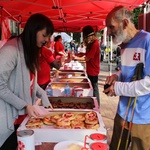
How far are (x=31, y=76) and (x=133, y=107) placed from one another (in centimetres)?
97

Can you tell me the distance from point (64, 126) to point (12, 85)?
0.54m

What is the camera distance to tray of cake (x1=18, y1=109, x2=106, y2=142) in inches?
60.2

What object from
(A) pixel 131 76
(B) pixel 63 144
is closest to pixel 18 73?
(B) pixel 63 144

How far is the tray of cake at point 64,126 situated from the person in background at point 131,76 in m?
0.36

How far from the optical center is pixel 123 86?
1842mm

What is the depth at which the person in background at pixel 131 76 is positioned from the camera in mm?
1810

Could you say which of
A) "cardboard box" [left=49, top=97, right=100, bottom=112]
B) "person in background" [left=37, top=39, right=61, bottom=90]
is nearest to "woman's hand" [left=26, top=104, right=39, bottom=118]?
"cardboard box" [left=49, top=97, right=100, bottom=112]

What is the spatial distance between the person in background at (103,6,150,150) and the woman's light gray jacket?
752 mm

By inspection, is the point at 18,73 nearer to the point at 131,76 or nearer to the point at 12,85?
the point at 12,85

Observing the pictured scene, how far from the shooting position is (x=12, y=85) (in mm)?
1722

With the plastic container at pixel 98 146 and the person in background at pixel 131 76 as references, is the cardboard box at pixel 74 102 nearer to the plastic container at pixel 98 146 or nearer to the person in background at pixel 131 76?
the person in background at pixel 131 76

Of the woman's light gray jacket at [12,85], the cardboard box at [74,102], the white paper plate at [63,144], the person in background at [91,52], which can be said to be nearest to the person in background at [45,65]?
the person in background at [91,52]

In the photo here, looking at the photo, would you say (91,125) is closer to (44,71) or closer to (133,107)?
(133,107)

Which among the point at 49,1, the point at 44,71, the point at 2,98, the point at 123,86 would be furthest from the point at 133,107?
the point at 49,1
